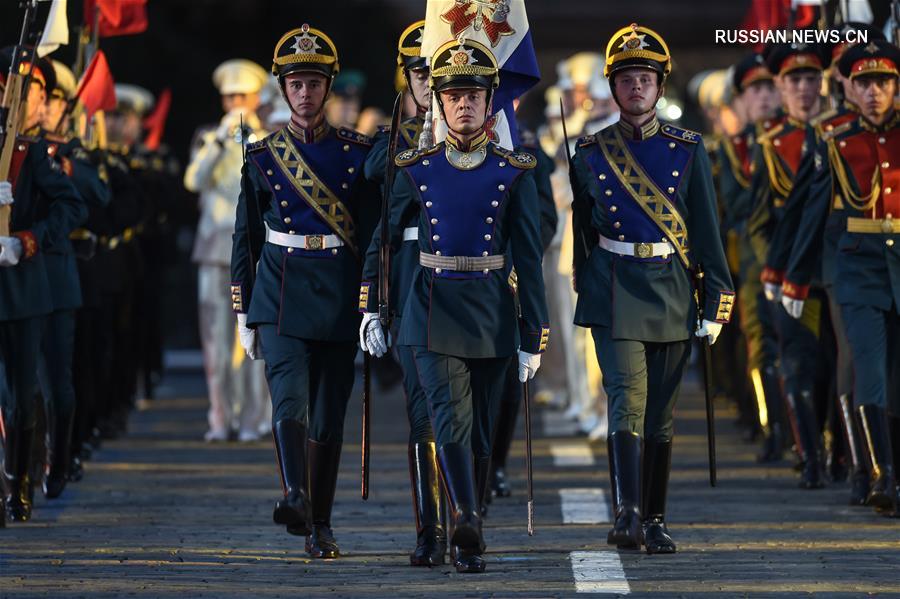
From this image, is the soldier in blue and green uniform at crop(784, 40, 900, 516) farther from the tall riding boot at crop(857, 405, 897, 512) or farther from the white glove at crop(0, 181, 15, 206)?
the white glove at crop(0, 181, 15, 206)

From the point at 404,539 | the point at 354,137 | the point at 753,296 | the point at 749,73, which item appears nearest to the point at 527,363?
the point at 354,137

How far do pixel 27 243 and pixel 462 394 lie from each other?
2876 millimetres

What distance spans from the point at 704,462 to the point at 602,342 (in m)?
4.44

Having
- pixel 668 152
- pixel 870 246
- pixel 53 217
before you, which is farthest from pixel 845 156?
pixel 53 217

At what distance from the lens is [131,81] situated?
112ft

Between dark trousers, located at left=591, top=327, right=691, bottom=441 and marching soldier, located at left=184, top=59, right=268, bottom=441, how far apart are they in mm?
6128

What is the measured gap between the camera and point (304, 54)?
438 inches

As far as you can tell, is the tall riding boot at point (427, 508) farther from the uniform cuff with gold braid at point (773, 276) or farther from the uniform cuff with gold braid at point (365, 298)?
the uniform cuff with gold braid at point (773, 276)

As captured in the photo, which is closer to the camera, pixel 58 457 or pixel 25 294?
pixel 25 294

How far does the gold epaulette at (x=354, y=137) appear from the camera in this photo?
37.1 ft

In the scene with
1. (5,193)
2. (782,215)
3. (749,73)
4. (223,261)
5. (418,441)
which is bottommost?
(418,441)

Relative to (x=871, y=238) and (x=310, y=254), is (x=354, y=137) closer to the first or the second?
(x=310, y=254)

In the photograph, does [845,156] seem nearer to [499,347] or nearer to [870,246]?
[870,246]

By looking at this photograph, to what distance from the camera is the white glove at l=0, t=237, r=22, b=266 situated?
1231 cm
